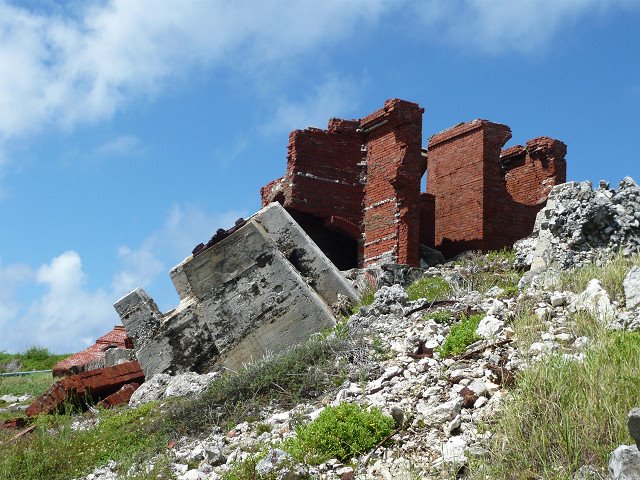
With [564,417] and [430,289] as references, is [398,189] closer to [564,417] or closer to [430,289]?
[430,289]

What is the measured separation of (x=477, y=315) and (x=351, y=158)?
9.82 metres

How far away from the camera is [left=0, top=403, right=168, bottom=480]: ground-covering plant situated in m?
6.46

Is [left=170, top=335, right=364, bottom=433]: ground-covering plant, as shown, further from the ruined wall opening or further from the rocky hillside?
the ruined wall opening

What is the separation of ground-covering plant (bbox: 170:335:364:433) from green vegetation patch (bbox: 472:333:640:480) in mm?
2136

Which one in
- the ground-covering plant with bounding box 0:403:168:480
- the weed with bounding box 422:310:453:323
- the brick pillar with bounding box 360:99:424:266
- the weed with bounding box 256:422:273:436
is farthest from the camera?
the brick pillar with bounding box 360:99:424:266

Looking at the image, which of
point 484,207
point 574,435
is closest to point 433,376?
point 574,435

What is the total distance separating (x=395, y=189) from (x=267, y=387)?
349 inches

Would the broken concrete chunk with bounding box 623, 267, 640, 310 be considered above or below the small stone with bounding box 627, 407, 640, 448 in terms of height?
above

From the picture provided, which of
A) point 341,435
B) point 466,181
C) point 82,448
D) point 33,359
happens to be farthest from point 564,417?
point 33,359

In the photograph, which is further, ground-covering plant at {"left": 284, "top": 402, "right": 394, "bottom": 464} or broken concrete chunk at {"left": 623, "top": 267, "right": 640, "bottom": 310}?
broken concrete chunk at {"left": 623, "top": 267, "right": 640, "bottom": 310}

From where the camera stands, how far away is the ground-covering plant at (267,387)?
6.62m

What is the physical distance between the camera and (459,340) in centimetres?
624

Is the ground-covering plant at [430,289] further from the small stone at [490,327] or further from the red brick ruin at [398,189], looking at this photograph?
the red brick ruin at [398,189]

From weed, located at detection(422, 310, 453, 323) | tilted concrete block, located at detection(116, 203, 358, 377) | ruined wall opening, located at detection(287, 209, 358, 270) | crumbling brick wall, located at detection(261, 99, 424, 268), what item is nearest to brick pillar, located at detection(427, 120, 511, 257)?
crumbling brick wall, located at detection(261, 99, 424, 268)
